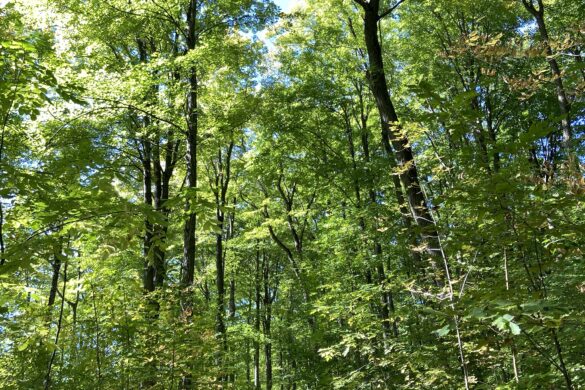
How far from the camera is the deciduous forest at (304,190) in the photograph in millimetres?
2777

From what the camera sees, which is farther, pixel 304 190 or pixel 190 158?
pixel 304 190

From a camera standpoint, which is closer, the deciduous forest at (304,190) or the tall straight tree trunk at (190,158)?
the deciduous forest at (304,190)

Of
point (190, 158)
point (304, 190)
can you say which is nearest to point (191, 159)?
point (190, 158)

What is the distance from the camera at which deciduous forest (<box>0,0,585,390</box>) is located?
278 cm

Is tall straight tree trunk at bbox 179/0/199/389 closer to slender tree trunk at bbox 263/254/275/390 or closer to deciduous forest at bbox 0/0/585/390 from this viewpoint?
deciduous forest at bbox 0/0/585/390

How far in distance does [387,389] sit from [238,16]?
8704mm

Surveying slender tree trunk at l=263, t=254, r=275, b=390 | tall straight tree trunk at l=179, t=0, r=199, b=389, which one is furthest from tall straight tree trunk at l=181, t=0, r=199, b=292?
slender tree trunk at l=263, t=254, r=275, b=390

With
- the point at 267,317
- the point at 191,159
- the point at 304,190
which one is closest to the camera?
the point at 191,159

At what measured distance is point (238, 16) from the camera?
9.81 meters

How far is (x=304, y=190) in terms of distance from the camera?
56.1 ft

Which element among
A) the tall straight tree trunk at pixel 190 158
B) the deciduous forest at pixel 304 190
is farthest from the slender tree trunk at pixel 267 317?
the tall straight tree trunk at pixel 190 158

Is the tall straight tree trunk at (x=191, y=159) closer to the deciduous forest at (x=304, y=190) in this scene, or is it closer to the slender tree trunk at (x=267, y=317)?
the deciduous forest at (x=304, y=190)

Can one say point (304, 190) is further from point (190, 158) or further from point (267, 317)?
point (267, 317)

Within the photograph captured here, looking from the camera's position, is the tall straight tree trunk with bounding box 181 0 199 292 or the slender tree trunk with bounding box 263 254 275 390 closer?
the tall straight tree trunk with bounding box 181 0 199 292
